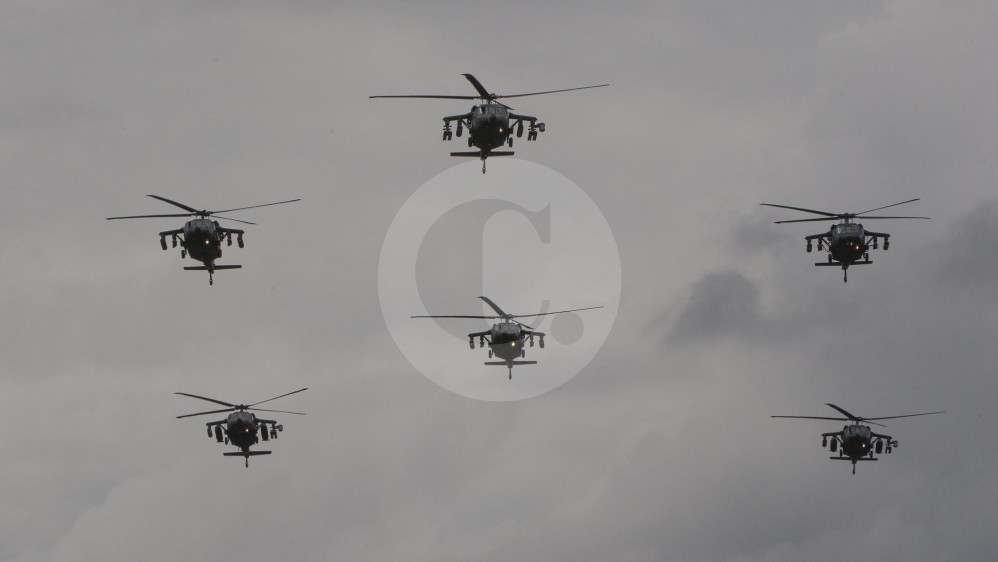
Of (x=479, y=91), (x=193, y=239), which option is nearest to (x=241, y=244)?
(x=193, y=239)

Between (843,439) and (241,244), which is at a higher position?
(241,244)

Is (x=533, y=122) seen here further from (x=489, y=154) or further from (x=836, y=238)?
(x=836, y=238)

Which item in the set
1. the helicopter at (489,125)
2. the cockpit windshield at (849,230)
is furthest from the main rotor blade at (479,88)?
the cockpit windshield at (849,230)

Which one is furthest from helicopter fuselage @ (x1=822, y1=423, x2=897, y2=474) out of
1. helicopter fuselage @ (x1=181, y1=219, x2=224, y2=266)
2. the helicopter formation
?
helicopter fuselage @ (x1=181, y1=219, x2=224, y2=266)

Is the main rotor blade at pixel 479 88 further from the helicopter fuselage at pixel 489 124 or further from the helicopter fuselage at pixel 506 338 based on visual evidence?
the helicopter fuselage at pixel 506 338

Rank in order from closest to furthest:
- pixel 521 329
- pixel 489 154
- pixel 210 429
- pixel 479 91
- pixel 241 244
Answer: pixel 479 91 < pixel 489 154 < pixel 241 244 < pixel 210 429 < pixel 521 329

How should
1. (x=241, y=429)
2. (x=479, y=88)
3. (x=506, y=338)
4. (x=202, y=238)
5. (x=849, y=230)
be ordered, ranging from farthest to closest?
(x=506, y=338), (x=241, y=429), (x=849, y=230), (x=202, y=238), (x=479, y=88)

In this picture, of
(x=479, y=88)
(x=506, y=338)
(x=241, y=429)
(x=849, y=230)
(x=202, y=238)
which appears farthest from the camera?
(x=506, y=338)

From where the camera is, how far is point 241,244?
101 m

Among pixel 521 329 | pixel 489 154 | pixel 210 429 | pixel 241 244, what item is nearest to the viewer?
pixel 489 154

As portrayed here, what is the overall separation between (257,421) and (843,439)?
49261mm

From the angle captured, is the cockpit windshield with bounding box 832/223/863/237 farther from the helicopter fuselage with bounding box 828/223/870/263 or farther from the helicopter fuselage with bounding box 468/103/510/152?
the helicopter fuselage with bounding box 468/103/510/152

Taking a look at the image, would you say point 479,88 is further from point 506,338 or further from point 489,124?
point 506,338

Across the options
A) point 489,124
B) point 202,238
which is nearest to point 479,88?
point 489,124
